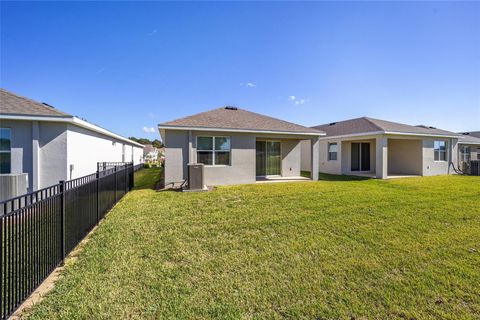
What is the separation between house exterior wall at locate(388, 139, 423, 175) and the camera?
53.7ft

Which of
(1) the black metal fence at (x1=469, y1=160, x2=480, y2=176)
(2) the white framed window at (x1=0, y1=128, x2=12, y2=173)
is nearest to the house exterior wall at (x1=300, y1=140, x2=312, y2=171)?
(1) the black metal fence at (x1=469, y1=160, x2=480, y2=176)

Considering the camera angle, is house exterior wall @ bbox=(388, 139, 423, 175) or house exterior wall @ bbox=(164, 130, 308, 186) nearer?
house exterior wall @ bbox=(164, 130, 308, 186)

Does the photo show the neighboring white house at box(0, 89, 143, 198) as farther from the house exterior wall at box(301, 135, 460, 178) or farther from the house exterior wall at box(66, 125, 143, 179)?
the house exterior wall at box(301, 135, 460, 178)

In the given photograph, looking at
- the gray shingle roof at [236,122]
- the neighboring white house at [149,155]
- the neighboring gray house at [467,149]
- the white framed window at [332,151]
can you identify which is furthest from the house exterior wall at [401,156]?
the neighboring white house at [149,155]

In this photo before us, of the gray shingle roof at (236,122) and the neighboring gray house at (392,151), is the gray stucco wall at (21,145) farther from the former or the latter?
the neighboring gray house at (392,151)

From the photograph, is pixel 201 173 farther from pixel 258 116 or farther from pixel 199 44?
pixel 199 44

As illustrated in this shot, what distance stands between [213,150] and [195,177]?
6.97 ft

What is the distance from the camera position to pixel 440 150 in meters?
17.2

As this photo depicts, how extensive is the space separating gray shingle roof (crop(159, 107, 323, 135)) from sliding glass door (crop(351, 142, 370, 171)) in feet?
20.0

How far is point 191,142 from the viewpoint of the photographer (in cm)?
1077

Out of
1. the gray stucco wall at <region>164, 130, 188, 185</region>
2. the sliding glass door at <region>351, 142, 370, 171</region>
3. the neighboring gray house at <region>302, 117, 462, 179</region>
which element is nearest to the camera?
the gray stucco wall at <region>164, 130, 188, 185</region>

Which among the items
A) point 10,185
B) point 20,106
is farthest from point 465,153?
point 20,106

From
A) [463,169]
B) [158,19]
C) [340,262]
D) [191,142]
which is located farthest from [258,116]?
[463,169]

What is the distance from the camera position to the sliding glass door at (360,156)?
A: 1748 cm
